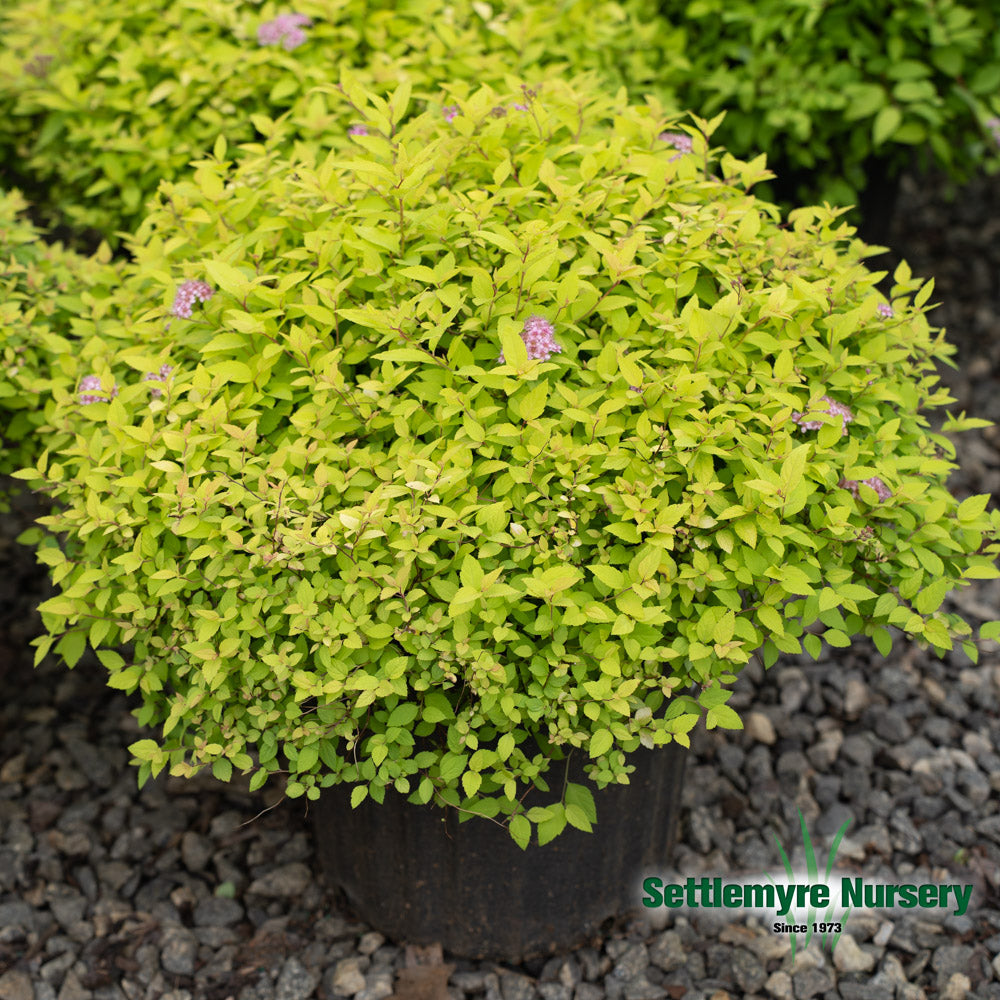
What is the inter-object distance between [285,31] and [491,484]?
5.47 ft

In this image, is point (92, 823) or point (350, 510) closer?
point (350, 510)

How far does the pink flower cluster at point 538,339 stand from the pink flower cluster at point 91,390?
0.78 meters

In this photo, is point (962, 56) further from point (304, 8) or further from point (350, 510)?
point (350, 510)

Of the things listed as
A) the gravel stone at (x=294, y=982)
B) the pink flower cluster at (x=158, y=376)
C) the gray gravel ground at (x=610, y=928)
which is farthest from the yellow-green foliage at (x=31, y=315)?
the gravel stone at (x=294, y=982)

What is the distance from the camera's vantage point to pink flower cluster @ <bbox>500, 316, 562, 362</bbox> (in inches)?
69.3

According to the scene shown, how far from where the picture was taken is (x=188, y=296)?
1.94 meters

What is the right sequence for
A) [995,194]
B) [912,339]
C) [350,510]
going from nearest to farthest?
[350,510], [912,339], [995,194]

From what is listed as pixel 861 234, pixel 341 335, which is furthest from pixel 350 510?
pixel 861 234

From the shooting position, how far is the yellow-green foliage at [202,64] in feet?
9.10

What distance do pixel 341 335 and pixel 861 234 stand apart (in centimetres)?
278

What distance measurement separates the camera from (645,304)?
186cm

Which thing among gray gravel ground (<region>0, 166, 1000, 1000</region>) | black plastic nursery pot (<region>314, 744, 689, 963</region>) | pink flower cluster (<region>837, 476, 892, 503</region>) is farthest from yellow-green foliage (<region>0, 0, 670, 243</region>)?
black plastic nursery pot (<region>314, 744, 689, 963</region>)

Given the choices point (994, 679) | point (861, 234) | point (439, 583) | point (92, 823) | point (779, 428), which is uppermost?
point (779, 428)

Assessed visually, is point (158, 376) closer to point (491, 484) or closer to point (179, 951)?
point (491, 484)
